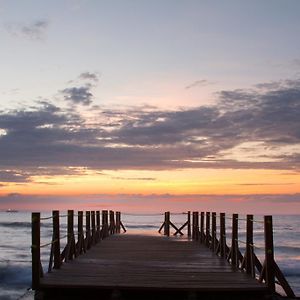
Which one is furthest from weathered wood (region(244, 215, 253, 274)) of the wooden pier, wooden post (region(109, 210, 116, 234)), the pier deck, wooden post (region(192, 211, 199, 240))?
wooden post (region(109, 210, 116, 234))

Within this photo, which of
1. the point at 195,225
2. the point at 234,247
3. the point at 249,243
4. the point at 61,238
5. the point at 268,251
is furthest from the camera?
the point at 195,225

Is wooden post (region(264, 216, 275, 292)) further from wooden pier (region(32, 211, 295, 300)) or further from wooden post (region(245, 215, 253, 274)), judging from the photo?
Result: wooden post (region(245, 215, 253, 274))

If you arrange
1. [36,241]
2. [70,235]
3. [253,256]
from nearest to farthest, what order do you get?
[36,241] < [253,256] < [70,235]

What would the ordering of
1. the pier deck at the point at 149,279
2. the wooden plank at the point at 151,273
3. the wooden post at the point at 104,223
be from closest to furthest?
Answer: the pier deck at the point at 149,279
the wooden plank at the point at 151,273
the wooden post at the point at 104,223

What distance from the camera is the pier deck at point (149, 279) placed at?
8719 millimetres

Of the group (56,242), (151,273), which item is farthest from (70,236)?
(151,273)

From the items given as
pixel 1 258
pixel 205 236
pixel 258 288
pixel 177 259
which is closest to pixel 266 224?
pixel 258 288

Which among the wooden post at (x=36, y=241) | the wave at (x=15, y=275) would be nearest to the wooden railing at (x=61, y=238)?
the wooden post at (x=36, y=241)

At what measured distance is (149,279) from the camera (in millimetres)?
9758

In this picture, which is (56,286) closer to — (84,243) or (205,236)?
(84,243)

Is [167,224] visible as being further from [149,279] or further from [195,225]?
[149,279]

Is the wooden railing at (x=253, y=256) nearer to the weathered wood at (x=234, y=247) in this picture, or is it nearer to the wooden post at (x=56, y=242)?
the weathered wood at (x=234, y=247)

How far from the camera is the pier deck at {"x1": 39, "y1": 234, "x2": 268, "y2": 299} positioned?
8.72 meters

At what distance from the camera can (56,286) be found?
8.77m
